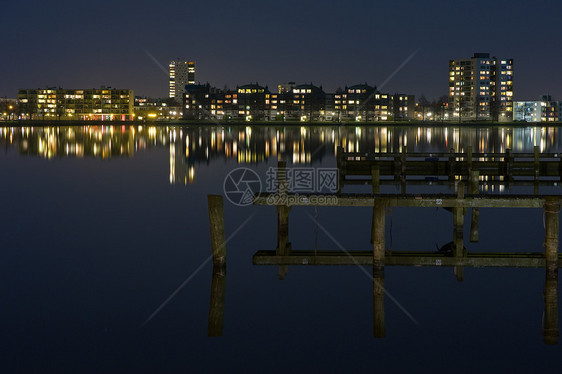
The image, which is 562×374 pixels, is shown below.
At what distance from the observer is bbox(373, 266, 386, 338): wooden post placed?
15.9 meters

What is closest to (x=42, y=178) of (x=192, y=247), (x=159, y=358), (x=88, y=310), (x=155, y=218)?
(x=155, y=218)

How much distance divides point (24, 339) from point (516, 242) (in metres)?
19.5

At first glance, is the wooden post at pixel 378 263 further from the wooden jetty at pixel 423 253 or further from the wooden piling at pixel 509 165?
the wooden piling at pixel 509 165

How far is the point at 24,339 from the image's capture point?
1539cm

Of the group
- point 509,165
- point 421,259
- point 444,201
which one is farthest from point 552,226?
point 509,165

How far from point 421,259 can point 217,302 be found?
20.4ft

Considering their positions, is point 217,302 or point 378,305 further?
point 217,302

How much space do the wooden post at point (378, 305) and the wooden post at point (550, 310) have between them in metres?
4.03

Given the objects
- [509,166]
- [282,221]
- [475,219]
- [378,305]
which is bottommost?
[378,305]

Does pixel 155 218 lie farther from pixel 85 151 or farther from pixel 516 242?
pixel 85 151

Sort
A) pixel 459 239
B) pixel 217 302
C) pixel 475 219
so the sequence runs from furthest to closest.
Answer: pixel 475 219
pixel 459 239
pixel 217 302

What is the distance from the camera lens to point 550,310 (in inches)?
678

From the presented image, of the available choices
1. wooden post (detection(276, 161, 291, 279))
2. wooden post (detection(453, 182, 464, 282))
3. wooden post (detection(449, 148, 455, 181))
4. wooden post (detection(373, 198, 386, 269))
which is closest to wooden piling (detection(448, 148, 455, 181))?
wooden post (detection(449, 148, 455, 181))

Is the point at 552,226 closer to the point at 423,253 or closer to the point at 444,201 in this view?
the point at 444,201
